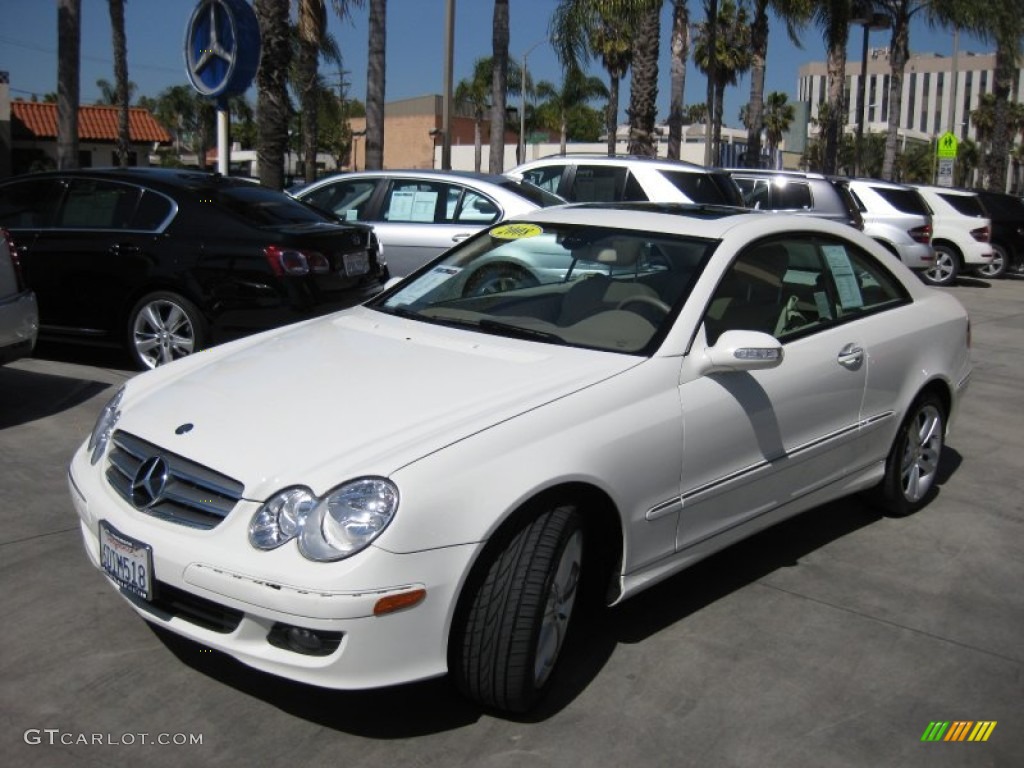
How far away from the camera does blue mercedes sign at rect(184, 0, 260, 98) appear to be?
8.29 metres

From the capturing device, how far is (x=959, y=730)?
11.1 ft

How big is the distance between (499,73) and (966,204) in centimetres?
930

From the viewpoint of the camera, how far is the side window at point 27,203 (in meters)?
8.13

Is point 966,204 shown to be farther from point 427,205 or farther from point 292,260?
point 292,260

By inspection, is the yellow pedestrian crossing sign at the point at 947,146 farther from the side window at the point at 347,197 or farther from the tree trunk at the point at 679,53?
the side window at the point at 347,197

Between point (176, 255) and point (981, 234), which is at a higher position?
point (981, 234)

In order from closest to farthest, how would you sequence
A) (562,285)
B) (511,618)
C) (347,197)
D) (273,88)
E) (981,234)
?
1. (511,618)
2. (562,285)
3. (347,197)
4. (273,88)
5. (981,234)

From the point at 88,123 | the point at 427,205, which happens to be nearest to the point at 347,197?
the point at 427,205

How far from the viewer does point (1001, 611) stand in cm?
433

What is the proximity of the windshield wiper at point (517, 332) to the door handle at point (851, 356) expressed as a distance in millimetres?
1331

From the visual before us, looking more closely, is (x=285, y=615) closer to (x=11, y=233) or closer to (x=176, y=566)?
(x=176, y=566)

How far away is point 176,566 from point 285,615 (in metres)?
0.39

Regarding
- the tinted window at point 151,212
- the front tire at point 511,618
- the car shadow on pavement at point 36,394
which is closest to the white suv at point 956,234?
the tinted window at point 151,212

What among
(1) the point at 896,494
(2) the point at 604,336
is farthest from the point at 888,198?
(2) the point at 604,336
